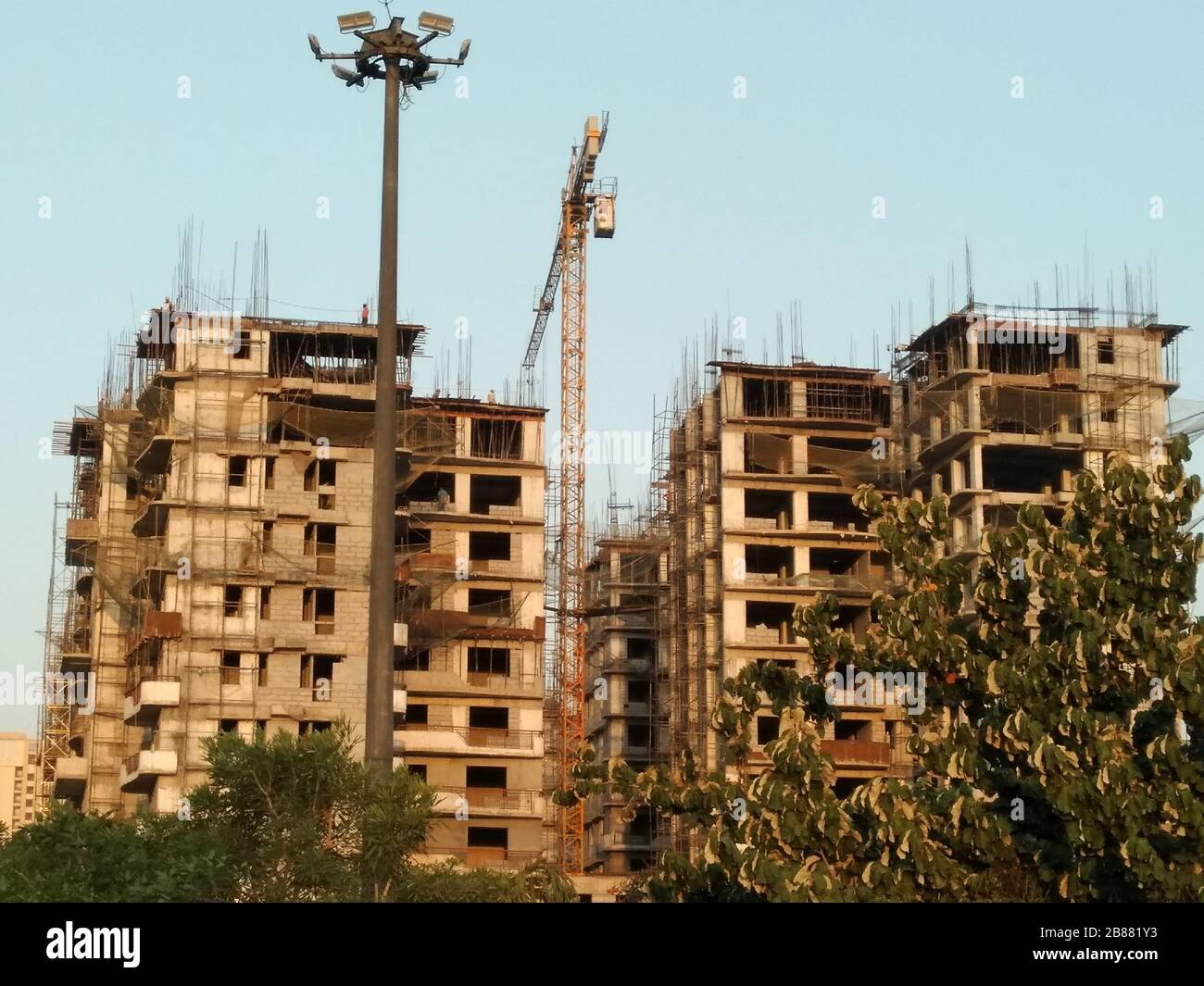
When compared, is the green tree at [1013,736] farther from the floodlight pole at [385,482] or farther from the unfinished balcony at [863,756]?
the unfinished balcony at [863,756]

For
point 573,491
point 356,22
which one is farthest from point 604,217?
point 356,22

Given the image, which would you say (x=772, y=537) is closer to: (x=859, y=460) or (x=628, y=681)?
(x=859, y=460)

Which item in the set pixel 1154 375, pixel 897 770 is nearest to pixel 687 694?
pixel 897 770

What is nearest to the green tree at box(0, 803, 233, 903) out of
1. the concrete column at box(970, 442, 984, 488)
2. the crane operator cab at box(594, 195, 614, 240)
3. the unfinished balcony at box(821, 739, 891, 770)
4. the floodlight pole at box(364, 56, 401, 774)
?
the floodlight pole at box(364, 56, 401, 774)

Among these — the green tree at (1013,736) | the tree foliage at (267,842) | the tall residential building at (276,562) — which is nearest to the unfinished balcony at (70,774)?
the tall residential building at (276,562)

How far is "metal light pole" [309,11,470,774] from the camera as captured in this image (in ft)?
94.0

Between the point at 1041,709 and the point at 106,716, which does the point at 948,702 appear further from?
the point at 106,716

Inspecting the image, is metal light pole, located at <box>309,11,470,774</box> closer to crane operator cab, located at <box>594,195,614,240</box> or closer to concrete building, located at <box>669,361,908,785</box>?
concrete building, located at <box>669,361,908,785</box>

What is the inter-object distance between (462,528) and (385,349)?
48.7 meters

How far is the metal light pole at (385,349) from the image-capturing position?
94.0ft

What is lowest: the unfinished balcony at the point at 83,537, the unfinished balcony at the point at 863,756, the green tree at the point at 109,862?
the green tree at the point at 109,862

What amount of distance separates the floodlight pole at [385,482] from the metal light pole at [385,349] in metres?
0.01

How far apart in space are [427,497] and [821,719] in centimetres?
4777

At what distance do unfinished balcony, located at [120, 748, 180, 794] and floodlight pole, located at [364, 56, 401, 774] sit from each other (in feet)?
127
